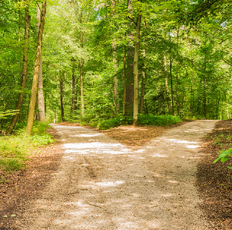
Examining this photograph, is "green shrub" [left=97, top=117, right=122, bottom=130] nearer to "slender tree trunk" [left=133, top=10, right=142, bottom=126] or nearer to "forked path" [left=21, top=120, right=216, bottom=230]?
"slender tree trunk" [left=133, top=10, right=142, bottom=126]

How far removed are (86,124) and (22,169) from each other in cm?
1344

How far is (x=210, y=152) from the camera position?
6.24m

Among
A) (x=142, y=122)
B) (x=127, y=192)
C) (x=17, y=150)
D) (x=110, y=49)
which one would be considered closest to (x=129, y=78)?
(x=110, y=49)

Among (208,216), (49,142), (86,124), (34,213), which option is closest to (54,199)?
(34,213)

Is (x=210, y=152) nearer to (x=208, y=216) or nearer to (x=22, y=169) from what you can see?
(x=208, y=216)

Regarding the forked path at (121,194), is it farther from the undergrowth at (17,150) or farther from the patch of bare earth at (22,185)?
the undergrowth at (17,150)

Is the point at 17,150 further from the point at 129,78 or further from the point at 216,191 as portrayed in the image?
the point at 129,78

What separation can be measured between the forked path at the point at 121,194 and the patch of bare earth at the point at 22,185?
21 cm

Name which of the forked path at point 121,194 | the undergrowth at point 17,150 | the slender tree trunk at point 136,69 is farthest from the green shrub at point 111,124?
the forked path at point 121,194

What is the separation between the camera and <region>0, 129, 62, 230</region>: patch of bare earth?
302 centimetres

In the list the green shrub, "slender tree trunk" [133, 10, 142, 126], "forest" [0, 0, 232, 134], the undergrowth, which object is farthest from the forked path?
the green shrub

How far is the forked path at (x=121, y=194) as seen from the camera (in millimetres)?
2854

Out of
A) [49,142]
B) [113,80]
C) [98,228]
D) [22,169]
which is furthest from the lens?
[113,80]

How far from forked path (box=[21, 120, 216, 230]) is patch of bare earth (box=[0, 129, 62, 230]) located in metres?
0.21
